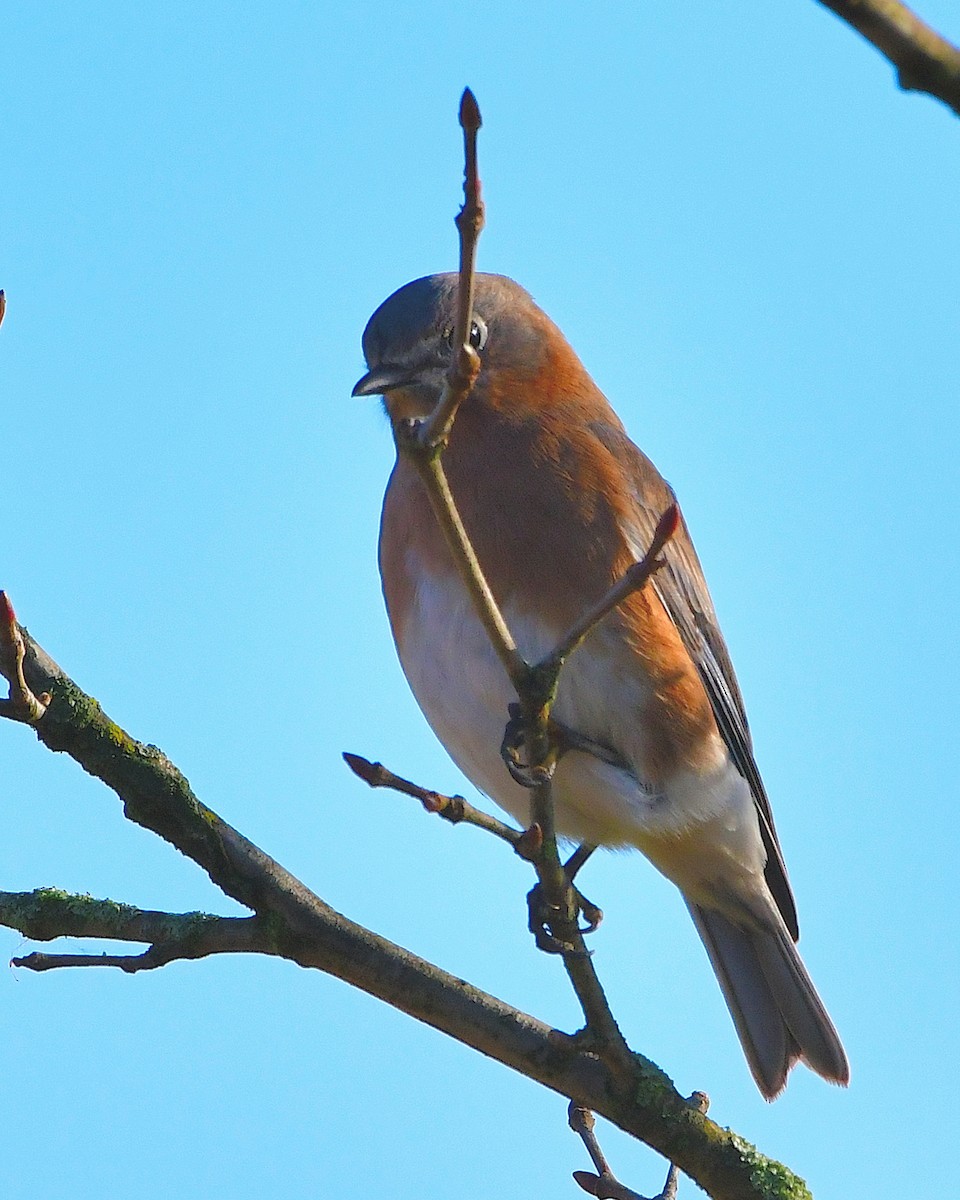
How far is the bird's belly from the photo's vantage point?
509cm

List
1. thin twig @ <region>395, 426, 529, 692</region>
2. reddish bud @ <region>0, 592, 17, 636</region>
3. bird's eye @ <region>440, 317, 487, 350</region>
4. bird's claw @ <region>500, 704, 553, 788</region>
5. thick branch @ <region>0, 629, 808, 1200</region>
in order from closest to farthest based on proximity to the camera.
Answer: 1. thin twig @ <region>395, 426, 529, 692</region>
2. reddish bud @ <region>0, 592, 17, 636</region>
3. bird's claw @ <region>500, 704, 553, 788</region>
4. thick branch @ <region>0, 629, 808, 1200</region>
5. bird's eye @ <region>440, 317, 487, 350</region>

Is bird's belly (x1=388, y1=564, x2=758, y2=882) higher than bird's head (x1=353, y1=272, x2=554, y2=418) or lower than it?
lower

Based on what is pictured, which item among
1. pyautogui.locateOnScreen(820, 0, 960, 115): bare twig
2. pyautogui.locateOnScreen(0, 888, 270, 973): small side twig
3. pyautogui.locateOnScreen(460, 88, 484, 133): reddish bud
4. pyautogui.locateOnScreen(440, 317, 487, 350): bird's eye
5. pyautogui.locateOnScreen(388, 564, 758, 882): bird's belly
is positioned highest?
pyautogui.locateOnScreen(440, 317, 487, 350): bird's eye

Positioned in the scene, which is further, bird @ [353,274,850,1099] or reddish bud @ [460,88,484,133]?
bird @ [353,274,850,1099]

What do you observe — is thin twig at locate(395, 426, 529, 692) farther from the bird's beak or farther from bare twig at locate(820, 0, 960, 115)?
the bird's beak

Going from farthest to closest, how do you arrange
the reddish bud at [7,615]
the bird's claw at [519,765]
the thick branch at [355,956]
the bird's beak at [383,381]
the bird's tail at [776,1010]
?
the bird's tail at [776,1010] → the bird's beak at [383,381] → the thick branch at [355,956] → the bird's claw at [519,765] → the reddish bud at [7,615]

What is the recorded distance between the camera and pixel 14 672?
3348mm

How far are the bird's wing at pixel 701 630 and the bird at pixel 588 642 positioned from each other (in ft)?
0.04

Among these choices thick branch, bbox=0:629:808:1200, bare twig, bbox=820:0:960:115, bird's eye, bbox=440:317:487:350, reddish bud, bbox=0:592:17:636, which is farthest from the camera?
bird's eye, bbox=440:317:487:350

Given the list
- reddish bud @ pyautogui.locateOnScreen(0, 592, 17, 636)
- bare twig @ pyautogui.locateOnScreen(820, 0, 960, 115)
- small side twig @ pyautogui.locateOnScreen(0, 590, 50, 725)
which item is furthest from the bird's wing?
bare twig @ pyautogui.locateOnScreen(820, 0, 960, 115)

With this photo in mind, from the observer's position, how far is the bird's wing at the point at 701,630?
584cm

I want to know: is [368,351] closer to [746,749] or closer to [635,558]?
[635,558]

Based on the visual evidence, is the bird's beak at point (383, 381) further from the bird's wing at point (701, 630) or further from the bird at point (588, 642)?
the bird's wing at point (701, 630)

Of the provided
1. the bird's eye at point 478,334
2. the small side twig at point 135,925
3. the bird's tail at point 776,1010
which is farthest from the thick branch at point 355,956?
the bird's eye at point 478,334
